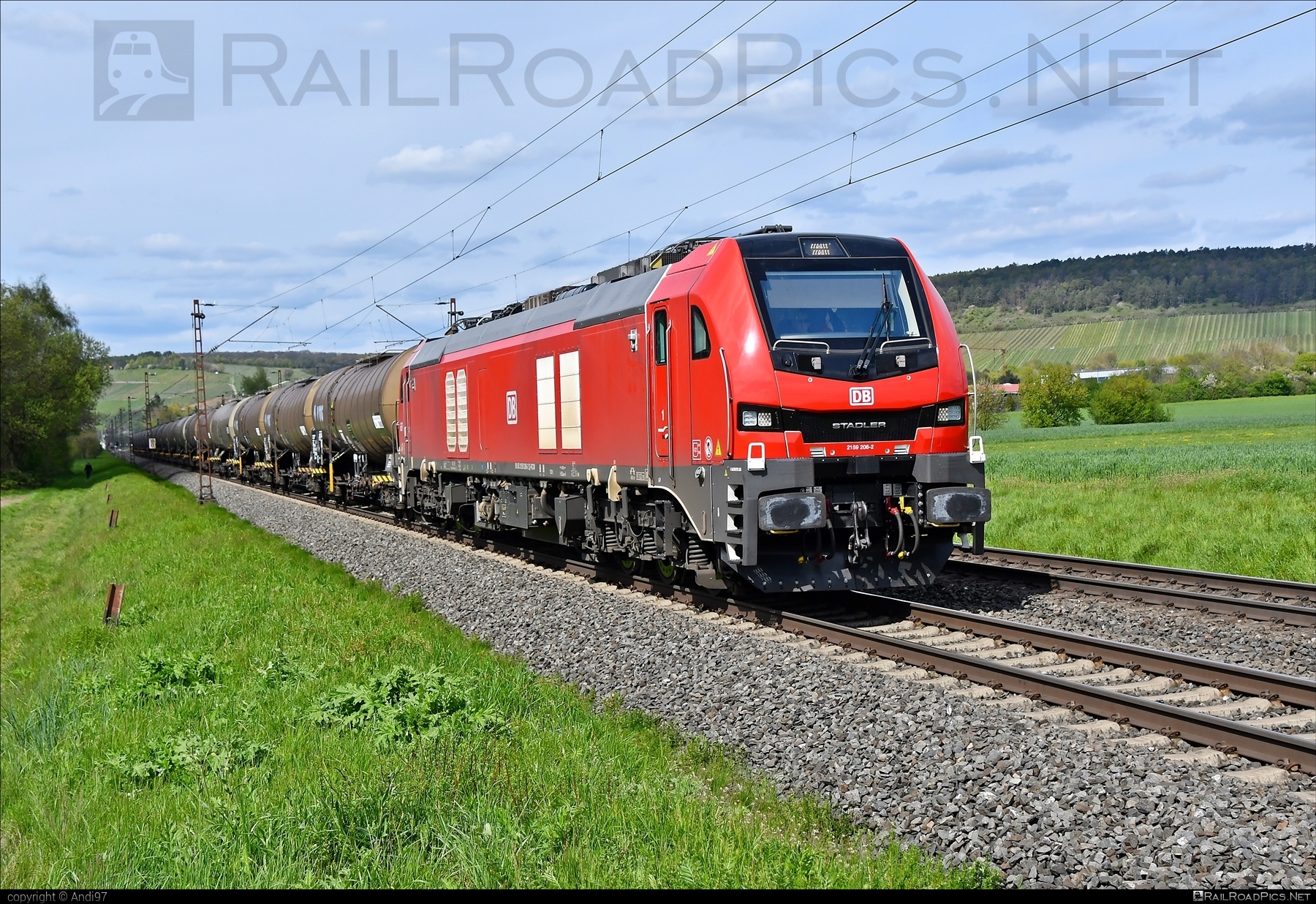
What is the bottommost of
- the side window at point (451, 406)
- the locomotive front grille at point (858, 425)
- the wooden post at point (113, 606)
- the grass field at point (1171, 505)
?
the wooden post at point (113, 606)

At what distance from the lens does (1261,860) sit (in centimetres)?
493

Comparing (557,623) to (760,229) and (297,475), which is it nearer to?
(760,229)

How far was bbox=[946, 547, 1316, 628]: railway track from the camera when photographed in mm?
10289

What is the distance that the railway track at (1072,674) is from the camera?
6750mm

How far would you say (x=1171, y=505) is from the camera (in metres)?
19.9

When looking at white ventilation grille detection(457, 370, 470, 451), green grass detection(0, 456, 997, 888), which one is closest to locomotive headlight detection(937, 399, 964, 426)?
green grass detection(0, 456, 997, 888)

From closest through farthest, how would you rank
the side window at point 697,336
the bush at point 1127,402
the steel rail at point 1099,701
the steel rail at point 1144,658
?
1. the steel rail at point 1099,701
2. the steel rail at point 1144,658
3. the side window at point 697,336
4. the bush at point 1127,402

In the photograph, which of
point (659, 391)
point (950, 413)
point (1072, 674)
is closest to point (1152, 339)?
point (950, 413)

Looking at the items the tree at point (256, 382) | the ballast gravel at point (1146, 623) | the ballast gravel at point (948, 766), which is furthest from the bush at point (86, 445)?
the ballast gravel at point (948, 766)

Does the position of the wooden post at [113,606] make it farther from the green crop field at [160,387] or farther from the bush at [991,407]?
the green crop field at [160,387]

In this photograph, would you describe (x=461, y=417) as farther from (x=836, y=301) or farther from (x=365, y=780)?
(x=365, y=780)

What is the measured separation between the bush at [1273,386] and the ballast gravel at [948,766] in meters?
77.1

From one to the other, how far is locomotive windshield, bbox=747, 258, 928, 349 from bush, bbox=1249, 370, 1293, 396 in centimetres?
7604
